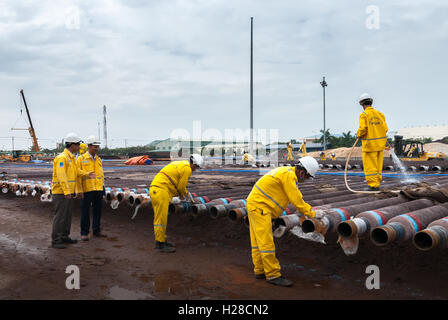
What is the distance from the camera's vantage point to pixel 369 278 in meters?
4.60

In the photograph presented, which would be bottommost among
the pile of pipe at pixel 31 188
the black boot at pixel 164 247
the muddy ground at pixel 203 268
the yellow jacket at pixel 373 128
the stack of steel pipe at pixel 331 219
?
the muddy ground at pixel 203 268

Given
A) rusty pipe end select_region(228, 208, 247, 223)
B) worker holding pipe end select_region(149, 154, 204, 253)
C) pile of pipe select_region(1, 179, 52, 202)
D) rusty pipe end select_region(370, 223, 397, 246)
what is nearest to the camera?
rusty pipe end select_region(370, 223, 397, 246)

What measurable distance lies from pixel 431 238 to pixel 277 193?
1.63 meters

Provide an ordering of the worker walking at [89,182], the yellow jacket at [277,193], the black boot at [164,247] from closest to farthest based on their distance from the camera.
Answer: the yellow jacket at [277,193] < the black boot at [164,247] < the worker walking at [89,182]

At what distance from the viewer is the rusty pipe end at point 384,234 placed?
378 centimetres

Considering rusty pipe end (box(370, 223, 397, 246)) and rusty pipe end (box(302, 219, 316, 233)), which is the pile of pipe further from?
rusty pipe end (box(370, 223, 397, 246))

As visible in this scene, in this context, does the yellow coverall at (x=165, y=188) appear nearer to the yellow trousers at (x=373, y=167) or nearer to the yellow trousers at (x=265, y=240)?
the yellow trousers at (x=265, y=240)

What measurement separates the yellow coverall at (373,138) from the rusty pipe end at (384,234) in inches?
118

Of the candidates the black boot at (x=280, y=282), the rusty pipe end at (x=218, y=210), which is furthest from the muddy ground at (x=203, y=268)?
the rusty pipe end at (x=218, y=210)

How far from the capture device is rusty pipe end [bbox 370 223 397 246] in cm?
378

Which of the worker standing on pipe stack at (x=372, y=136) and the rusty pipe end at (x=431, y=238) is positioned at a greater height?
the worker standing on pipe stack at (x=372, y=136)

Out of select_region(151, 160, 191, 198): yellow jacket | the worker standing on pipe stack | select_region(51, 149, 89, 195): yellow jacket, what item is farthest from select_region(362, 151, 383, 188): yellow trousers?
select_region(51, 149, 89, 195): yellow jacket

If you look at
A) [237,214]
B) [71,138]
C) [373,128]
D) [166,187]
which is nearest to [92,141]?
[71,138]

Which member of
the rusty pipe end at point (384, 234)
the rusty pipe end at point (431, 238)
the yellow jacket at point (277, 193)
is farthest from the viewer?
the yellow jacket at point (277, 193)
